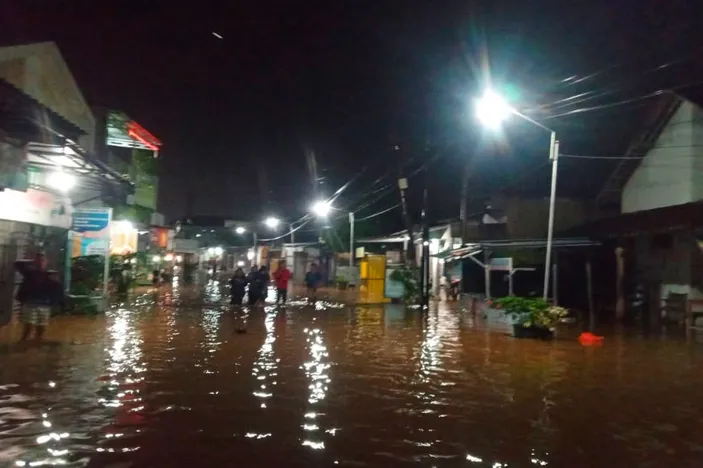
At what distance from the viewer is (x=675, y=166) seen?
20.8m

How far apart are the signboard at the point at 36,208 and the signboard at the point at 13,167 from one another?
1.72 feet

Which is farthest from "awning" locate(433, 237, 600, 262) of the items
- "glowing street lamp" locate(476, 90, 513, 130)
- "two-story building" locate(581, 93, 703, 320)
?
"glowing street lamp" locate(476, 90, 513, 130)

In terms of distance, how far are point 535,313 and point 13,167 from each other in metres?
11.8

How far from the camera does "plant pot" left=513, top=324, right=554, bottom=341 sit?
1502 cm

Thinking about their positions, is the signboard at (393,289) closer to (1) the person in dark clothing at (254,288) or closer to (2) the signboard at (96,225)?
(1) the person in dark clothing at (254,288)

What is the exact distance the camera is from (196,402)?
26.2ft

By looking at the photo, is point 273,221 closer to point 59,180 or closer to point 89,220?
point 89,220

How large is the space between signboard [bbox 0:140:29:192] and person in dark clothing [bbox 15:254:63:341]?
1738mm

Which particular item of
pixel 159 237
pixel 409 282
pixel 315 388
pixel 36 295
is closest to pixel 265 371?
pixel 315 388

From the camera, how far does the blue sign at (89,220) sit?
18.1 metres

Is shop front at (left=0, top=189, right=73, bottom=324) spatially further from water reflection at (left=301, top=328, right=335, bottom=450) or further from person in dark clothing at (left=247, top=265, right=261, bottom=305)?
person in dark clothing at (left=247, top=265, right=261, bottom=305)

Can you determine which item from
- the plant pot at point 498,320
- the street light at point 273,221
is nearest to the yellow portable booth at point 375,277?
the plant pot at point 498,320

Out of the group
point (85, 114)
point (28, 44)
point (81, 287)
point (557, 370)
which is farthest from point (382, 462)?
point (85, 114)

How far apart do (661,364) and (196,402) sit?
850 cm
